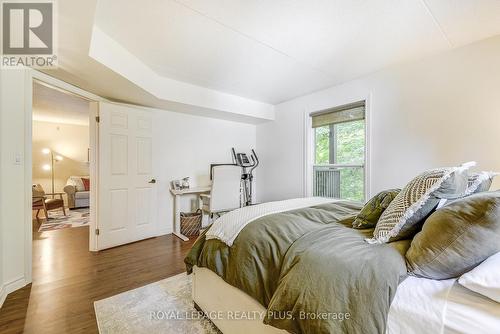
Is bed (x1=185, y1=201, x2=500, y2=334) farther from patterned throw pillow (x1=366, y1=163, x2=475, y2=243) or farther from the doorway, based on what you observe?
the doorway

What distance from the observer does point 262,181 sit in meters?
4.65

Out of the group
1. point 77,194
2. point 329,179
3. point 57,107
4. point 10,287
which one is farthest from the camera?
point 77,194

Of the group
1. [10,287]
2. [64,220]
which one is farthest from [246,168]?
[64,220]

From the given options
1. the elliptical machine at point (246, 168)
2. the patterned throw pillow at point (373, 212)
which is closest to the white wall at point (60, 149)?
the elliptical machine at point (246, 168)

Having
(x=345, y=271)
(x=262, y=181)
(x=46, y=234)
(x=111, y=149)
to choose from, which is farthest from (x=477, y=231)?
(x=46, y=234)

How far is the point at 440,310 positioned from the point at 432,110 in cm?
248

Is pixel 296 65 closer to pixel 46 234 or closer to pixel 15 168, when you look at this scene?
pixel 15 168

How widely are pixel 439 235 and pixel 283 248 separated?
2.17 ft

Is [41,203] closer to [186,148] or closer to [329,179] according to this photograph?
[186,148]

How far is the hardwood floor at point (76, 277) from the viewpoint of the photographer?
5.20 feet

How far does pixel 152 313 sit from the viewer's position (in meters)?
1.66

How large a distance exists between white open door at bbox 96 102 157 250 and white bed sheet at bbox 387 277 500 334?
10.8 ft

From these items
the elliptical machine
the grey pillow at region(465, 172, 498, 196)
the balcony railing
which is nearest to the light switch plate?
the elliptical machine

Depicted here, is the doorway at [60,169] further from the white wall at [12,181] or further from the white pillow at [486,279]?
the white pillow at [486,279]
